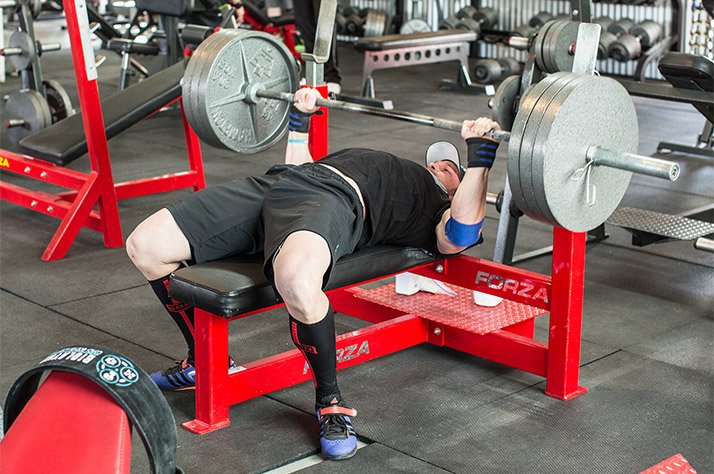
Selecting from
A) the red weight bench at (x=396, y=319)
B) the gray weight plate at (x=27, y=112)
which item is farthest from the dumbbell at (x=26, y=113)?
the red weight bench at (x=396, y=319)

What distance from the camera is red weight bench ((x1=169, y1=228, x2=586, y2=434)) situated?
2258mm

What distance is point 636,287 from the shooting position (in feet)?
11.2

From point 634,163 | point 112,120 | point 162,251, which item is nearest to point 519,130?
point 634,163

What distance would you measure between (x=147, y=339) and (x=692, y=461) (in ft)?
5.24

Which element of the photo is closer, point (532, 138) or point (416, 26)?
point (532, 138)

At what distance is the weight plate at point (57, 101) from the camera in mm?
5121

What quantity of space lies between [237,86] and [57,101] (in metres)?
2.61

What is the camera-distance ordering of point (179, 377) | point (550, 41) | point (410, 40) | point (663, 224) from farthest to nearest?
point (410, 40) < point (663, 224) < point (550, 41) < point (179, 377)

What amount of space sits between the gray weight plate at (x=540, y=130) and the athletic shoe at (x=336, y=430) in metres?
0.68

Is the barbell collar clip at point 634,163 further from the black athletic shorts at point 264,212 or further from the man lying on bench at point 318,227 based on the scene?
the black athletic shorts at point 264,212

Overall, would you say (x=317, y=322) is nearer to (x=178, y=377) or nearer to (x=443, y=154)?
(x=178, y=377)

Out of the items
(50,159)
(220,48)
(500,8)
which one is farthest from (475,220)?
(500,8)

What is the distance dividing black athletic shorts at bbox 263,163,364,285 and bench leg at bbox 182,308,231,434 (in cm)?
18

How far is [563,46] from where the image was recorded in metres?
3.00
